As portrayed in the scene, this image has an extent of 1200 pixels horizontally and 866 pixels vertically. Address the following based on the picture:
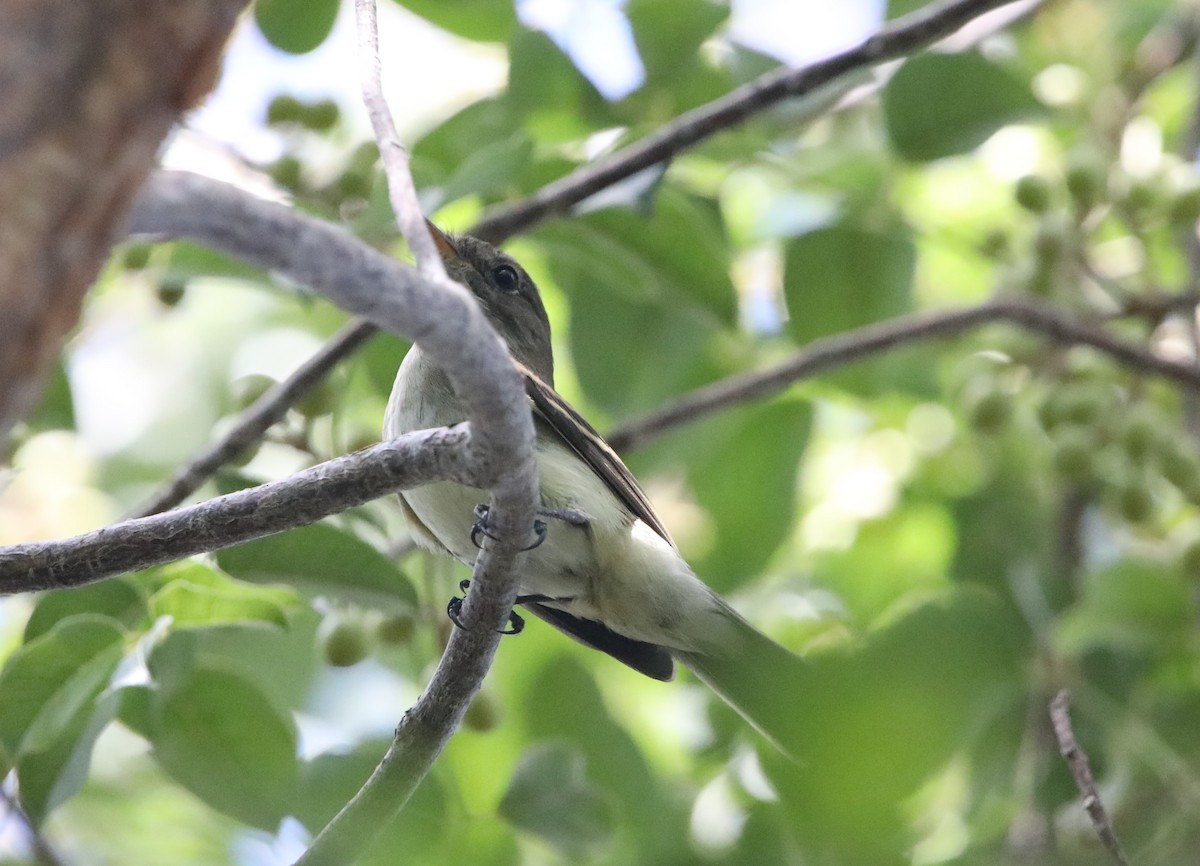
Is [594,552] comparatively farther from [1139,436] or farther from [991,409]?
[1139,436]

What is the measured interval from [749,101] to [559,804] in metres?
1.54

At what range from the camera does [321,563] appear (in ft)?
7.52

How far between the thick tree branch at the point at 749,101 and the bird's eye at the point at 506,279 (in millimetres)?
552

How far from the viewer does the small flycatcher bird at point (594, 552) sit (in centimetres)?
271

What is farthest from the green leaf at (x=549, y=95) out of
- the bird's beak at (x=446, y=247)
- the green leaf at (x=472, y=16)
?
the bird's beak at (x=446, y=247)

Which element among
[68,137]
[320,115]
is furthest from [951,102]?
[68,137]

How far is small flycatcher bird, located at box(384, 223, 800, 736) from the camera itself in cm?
271

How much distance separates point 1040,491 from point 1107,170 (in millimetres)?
917

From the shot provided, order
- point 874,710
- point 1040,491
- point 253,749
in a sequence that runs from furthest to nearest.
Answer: point 1040,491 → point 253,749 → point 874,710

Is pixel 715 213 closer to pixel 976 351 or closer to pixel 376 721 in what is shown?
pixel 976 351

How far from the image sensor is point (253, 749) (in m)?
2.32

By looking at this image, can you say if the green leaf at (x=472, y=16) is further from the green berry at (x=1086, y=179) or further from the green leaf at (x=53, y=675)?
the green leaf at (x=53, y=675)

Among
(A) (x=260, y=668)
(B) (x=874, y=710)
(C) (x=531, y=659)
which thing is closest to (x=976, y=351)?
(C) (x=531, y=659)

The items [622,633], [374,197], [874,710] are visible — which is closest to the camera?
[874,710]
